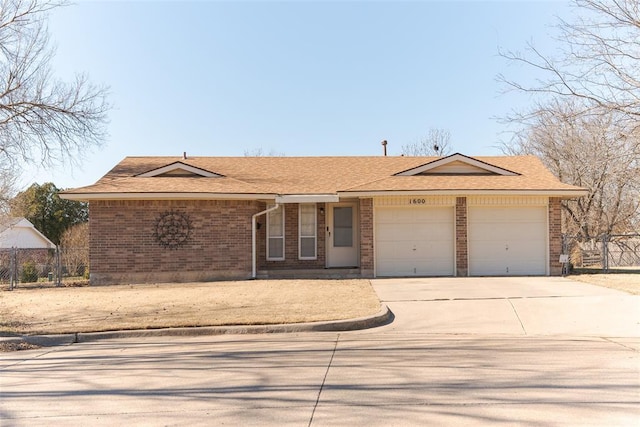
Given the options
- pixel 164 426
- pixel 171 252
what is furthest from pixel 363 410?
pixel 171 252

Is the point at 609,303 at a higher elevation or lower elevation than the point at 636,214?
lower

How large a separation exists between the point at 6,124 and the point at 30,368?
55.7 feet

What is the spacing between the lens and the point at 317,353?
703 centimetres

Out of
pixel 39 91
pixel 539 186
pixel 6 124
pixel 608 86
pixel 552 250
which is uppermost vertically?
pixel 39 91

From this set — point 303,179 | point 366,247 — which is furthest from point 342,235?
point 303,179

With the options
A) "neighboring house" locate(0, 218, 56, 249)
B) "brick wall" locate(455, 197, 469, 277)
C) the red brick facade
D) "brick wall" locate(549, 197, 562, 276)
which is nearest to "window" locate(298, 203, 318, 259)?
the red brick facade

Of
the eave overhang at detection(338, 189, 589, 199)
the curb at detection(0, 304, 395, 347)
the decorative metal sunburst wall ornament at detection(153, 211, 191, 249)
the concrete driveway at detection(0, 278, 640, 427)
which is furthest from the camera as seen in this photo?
the decorative metal sunburst wall ornament at detection(153, 211, 191, 249)

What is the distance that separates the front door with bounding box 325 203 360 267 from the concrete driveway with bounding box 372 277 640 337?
3681 millimetres

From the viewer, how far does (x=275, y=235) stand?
17.5 metres

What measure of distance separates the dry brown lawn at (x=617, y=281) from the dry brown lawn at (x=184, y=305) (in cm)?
601

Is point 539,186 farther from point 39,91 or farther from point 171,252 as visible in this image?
point 39,91

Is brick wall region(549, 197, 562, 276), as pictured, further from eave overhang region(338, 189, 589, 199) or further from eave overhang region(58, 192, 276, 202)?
eave overhang region(58, 192, 276, 202)

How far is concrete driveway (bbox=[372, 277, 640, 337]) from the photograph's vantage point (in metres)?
8.72

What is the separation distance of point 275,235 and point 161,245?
150 inches
